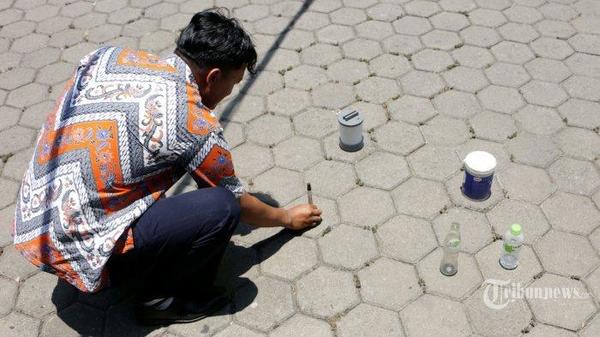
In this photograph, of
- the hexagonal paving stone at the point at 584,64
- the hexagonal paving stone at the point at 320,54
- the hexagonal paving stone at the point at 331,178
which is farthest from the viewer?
the hexagonal paving stone at the point at 320,54

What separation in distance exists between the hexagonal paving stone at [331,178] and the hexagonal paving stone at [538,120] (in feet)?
3.98

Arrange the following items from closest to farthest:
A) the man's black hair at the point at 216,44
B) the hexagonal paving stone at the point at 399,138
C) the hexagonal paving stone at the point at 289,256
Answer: the man's black hair at the point at 216,44 → the hexagonal paving stone at the point at 289,256 → the hexagonal paving stone at the point at 399,138

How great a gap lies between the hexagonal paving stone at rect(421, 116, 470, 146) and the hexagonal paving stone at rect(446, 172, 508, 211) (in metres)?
0.33

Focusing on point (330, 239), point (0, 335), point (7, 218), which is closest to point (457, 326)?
point (330, 239)

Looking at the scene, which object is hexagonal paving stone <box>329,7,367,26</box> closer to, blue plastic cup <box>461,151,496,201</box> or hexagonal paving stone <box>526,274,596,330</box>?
blue plastic cup <box>461,151,496,201</box>

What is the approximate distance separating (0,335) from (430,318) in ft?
6.83

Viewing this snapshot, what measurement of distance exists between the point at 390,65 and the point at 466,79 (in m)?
0.56

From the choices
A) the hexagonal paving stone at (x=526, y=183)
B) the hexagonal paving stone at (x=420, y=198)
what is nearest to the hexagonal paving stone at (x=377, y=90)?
the hexagonal paving stone at (x=420, y=198)

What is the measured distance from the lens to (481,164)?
9.86ft

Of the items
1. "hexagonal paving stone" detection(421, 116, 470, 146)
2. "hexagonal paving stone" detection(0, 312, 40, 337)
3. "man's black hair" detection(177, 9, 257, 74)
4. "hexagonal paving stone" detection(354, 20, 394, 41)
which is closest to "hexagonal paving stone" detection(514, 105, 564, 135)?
"hexagonal paving stone" detection(421, 116, 470, 146)

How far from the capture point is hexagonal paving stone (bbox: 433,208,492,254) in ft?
9.71

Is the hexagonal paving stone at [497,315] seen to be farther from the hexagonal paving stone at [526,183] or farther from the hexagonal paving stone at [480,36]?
the hexagonal paving stone at [480,36]

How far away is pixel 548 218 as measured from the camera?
305 centimetres

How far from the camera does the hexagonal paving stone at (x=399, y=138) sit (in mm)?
3529
